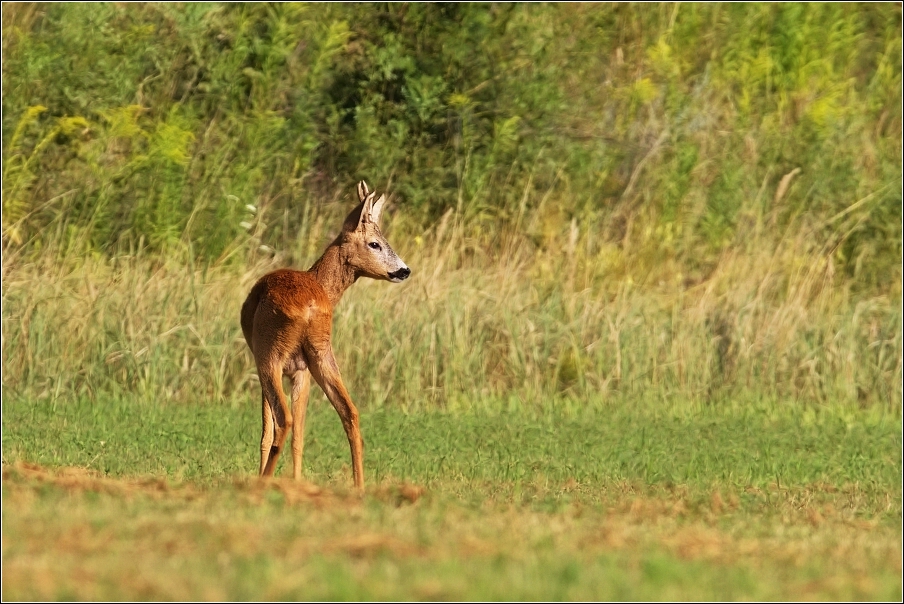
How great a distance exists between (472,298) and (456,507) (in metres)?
7.85

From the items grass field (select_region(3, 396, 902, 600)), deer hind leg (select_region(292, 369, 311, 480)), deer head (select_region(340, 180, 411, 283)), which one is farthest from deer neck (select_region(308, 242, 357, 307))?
grass field (select_region(3, 396, 902, 600))

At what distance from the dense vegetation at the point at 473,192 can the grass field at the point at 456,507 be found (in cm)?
108

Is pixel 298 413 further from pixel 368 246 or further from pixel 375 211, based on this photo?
pixel 375 211

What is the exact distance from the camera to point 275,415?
10.1 meters

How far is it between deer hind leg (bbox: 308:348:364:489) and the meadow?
67 centimetres

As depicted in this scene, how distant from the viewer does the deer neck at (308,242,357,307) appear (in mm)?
10930

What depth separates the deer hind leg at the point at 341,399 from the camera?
1011 cm

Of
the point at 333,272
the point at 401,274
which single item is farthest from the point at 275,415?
the point at 401,274

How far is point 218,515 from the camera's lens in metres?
7.77

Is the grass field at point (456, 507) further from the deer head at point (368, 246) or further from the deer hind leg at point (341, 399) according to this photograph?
the deer head at point (368, 246)

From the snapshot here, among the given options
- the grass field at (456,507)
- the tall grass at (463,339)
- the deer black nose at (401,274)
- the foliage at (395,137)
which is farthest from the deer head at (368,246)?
the foliage at (395,137)

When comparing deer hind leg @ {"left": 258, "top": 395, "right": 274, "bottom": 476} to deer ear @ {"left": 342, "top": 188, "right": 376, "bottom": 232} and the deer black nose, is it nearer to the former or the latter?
the deer black nose

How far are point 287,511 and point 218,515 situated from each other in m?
0.43

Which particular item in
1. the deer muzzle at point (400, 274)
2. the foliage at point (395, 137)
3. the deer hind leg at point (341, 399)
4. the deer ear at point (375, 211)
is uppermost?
the foliage at point (395, 137)
